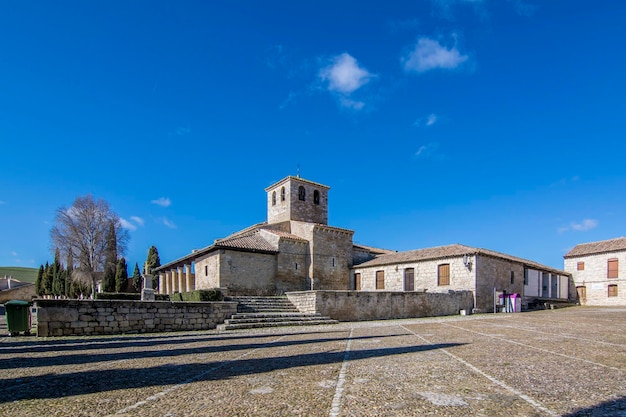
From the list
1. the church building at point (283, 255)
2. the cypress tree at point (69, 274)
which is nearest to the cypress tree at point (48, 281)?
the cypress tree at point (69, 274)

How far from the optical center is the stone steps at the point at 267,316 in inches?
594

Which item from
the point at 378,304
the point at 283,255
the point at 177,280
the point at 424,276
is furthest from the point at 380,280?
the point at 177,280

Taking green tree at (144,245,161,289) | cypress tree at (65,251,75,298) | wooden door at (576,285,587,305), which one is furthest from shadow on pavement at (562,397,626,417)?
green tree at (144,245,161,289)

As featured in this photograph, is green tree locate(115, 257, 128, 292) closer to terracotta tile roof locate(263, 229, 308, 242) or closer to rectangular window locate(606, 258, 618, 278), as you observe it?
terracotta tile roof locate(263, 229, 308, 242)

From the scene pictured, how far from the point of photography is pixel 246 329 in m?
14.5

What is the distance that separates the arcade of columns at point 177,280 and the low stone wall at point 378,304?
12.0m

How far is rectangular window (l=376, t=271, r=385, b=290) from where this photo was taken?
95.3ft

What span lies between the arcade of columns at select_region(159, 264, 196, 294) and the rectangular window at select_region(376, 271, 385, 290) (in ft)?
45.4

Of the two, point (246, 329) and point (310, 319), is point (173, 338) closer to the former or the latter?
point (246, 329)

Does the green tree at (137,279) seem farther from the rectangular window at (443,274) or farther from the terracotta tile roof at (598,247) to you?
the terracotta tile roof at (598,247)

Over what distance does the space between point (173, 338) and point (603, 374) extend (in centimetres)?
1056

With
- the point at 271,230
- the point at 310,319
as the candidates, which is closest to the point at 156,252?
the point at 271,230

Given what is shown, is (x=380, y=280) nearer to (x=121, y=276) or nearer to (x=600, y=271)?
(x=600, y=271)

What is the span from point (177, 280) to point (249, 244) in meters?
9.84
